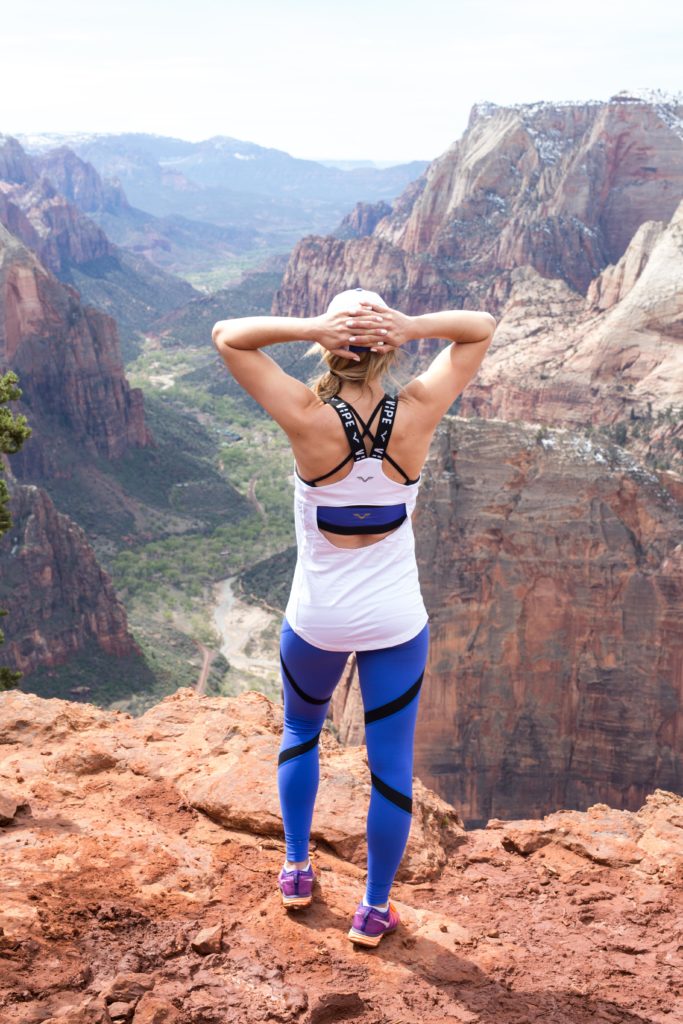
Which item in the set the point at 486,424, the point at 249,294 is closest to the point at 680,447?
the point at 486,424

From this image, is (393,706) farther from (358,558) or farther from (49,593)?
(49,593)

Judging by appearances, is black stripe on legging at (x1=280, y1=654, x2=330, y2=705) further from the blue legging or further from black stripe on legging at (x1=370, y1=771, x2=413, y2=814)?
black stripe on legging at (x1=370, y1=771, x2=413, y2=814)

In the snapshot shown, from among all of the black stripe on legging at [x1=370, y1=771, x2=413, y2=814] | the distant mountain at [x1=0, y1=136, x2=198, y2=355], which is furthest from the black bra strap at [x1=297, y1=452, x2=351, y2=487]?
the distant mountain at [x1=0, y1=136, x2=198, y2=355]

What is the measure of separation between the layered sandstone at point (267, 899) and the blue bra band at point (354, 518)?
1.98 m

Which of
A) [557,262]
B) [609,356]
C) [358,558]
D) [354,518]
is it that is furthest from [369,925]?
[557,262]

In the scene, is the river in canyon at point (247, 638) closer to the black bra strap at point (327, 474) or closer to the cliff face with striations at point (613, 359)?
the cliff face with striations at point (613, 359)

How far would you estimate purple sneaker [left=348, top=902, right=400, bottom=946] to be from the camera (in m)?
4.91

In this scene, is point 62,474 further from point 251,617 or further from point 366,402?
point 366,402

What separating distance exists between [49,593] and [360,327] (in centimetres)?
3436

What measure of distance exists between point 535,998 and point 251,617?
41614mm

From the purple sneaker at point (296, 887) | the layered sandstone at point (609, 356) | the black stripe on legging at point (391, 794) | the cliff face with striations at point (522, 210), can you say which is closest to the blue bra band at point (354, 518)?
the black stripe on legging at point (391, 794)

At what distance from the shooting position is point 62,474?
58.5 metres

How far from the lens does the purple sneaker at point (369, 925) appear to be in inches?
193

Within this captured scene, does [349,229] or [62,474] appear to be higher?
[349,229]
